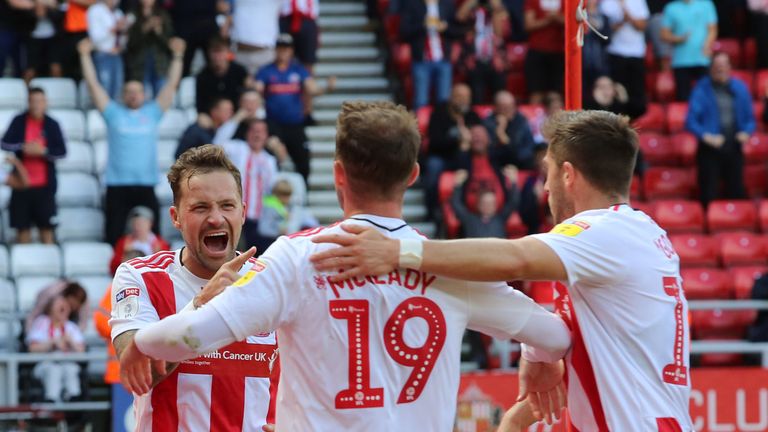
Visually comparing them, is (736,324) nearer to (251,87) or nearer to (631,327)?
(251,87)

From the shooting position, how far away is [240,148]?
45.2 ft

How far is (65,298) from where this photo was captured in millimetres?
12445

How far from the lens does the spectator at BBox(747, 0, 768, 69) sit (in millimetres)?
17609

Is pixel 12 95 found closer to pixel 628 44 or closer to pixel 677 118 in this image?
pixel 628 44

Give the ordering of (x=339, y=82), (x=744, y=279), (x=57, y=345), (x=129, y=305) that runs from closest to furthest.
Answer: (x=129, y=305), (x=57, y=345), (x=744, y=279), (x=339, y=82)

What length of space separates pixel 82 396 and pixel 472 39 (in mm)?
6846

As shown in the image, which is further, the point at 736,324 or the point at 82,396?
the point at 736,324

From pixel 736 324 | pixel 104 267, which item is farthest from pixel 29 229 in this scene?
pixel 736 324

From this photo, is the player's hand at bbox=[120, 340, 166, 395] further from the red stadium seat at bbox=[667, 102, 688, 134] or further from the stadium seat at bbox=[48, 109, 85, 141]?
the red stadium seat at bbox=[667, 102, 688, 134]

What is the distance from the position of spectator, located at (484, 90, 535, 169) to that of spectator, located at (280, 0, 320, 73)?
7.88 feet

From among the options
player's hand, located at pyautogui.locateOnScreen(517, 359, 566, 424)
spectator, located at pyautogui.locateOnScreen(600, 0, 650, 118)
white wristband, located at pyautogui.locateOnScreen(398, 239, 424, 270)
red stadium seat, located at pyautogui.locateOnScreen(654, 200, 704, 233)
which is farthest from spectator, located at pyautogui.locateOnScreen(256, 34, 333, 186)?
white wristband, located at pyautogui.locateOnScreen(398, 239, 424, 270)

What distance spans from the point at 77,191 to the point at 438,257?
36.8 ft

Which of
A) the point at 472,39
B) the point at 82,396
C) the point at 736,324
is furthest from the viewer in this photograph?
the point at 472,39

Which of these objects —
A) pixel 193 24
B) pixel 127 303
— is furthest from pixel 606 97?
pixel 127 303
